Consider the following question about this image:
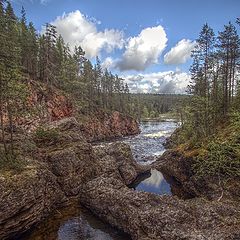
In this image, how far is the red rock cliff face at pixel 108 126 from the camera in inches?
2986

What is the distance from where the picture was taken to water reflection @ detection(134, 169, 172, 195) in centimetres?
3237

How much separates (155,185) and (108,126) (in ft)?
176

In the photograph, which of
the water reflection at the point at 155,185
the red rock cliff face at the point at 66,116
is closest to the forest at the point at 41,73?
the red rock cliff face at the point at 66,116

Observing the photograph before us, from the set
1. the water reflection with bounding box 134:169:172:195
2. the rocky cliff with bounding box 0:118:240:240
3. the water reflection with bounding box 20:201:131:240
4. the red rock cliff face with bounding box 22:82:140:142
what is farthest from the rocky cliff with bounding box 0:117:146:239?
the red rock cliff face with bounding box 22:82:140:142

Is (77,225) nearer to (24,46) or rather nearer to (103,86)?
(24,46)

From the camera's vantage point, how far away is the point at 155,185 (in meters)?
34.3

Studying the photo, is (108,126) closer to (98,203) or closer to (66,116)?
(66,116)

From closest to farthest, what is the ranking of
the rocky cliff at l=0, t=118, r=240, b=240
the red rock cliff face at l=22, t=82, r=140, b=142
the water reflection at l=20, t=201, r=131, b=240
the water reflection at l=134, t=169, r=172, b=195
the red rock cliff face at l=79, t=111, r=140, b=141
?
the rocky cliff at l=0, t=118, r=240, b=240, the water reflection at l=20, t=201, r=131, b=240, the water reflection at l=134, t=169, r=172, b=195, the red rock cliff face at l=22, t=82, r=140, b=142, the red rock cliff face at l=79, t=111, r=140, b=141

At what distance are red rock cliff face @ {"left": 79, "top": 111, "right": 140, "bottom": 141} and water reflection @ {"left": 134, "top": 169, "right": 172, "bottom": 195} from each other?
34157 millimetres

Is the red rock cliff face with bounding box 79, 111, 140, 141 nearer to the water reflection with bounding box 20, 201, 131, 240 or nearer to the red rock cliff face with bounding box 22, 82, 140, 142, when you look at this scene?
the red rock cliff face with bounding box 22, 82, 140, 142

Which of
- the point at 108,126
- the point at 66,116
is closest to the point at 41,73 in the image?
the point at 66,116

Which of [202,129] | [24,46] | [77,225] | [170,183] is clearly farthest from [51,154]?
[24,46]

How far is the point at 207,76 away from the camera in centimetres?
4384

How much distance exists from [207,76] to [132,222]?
31.4 m
